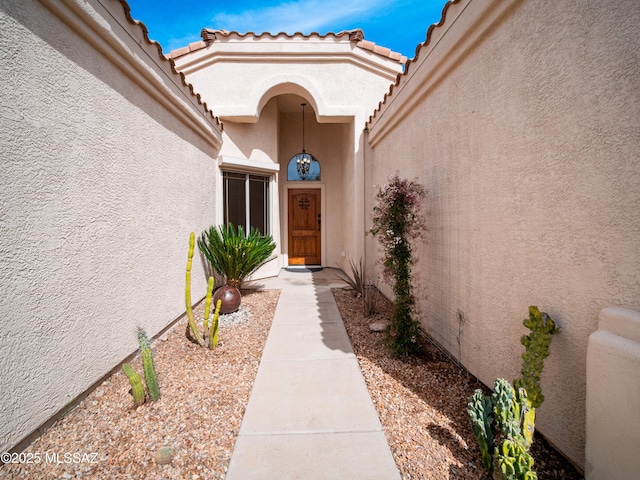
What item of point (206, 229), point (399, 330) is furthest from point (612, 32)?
point (206, 229)

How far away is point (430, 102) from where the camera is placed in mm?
→ 3678

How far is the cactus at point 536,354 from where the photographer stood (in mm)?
1750

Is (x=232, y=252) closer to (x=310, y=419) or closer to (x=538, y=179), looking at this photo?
(x=310, y=419)

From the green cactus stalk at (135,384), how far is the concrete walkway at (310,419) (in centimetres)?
89

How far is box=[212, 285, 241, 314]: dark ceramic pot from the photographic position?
484cm

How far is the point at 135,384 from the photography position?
2.39m

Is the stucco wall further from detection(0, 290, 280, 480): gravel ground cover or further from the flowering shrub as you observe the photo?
detection(0, 290, 280, 480): gravel ground cover

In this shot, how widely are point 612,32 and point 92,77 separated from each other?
12.7ft

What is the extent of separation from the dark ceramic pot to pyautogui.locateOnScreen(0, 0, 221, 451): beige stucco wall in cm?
93

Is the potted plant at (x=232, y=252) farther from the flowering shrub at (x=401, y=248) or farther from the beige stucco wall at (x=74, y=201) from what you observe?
the flowering shrub at (x=401, y=248)

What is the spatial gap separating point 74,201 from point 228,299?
2.77 meters

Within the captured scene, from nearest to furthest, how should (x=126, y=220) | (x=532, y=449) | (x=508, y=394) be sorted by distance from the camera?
(x=508, y=394), (x=532, y=449), (x=126, y=220)

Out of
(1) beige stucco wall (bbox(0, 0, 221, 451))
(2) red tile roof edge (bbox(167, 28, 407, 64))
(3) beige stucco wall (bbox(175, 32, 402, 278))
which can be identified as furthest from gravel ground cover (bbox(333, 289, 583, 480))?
(2) red tile roof edge (bbox(167, 28, 407, 64))

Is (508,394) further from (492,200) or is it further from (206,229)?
(206,229)
